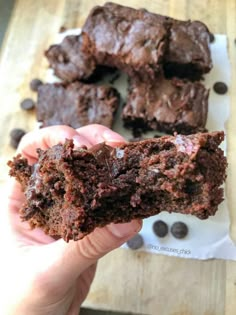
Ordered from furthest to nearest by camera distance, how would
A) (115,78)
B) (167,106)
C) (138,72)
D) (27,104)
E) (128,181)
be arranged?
1. (115,78)
2. (27,104)
3. (138,72)
4. (167,106)
5. (128,181)

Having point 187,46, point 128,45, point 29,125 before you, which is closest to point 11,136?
point 29,125

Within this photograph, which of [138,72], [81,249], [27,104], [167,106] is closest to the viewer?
[81,249]

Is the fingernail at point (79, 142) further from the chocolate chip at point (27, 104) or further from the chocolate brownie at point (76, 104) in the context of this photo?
the chocolate chip at point (27, 104)

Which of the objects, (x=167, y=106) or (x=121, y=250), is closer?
(x=121, y=250)

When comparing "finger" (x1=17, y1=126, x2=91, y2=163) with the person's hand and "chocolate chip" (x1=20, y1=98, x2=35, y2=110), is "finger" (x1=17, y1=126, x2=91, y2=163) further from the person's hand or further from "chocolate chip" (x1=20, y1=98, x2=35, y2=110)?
"chocolate chip" (x1=20, y1=98, x2=35, y2=110)

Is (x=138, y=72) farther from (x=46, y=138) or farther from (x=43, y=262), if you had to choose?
(x=43, y=262)

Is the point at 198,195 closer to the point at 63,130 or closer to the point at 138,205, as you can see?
the point at 138,205

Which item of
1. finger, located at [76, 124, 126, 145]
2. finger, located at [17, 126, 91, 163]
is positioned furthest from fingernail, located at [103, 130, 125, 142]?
finger, located at [17, 126, 91, 163]

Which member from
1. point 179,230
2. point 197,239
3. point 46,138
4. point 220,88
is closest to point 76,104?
point 46,138
